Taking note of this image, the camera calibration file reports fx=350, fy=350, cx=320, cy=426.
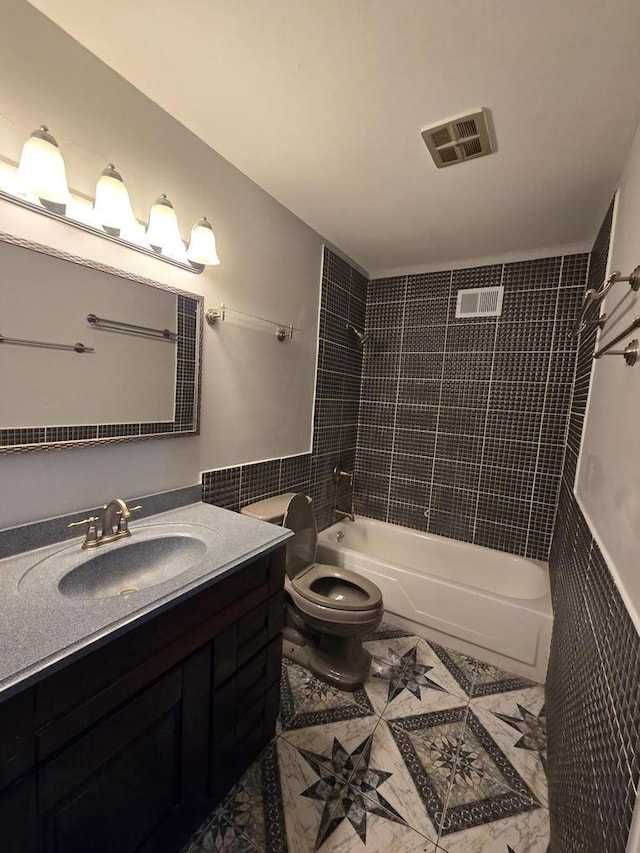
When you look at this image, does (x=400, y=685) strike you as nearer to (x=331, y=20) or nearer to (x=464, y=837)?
(x=464, y=837)

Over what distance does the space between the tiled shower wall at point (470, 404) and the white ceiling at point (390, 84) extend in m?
0.70

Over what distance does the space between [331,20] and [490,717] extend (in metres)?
2.70

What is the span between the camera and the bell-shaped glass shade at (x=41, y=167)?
3.11 ft

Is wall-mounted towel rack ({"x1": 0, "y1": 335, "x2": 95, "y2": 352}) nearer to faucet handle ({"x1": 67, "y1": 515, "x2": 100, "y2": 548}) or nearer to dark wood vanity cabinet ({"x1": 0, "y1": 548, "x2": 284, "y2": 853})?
faucet handle ({"x1": 67, "y1": 515, "x2": 100, "y2": 548})

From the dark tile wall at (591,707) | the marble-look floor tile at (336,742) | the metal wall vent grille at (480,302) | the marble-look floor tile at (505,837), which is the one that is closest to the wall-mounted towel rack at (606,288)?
the dark tile wall at (591,707)

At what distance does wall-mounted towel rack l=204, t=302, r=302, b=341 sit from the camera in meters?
1.60

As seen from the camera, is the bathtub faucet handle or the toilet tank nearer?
the toilet tank

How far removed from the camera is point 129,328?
1.30 m

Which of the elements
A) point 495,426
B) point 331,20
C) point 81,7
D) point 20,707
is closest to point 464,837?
point 20,707

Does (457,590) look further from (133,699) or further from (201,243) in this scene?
(201,243)

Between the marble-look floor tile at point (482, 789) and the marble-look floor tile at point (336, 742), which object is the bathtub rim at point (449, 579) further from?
the marble-look floor tile at point (336, 742)

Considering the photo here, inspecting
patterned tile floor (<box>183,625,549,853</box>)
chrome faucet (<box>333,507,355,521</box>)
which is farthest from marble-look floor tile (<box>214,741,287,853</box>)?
chrome faucet (<box>333,507,355,521</box>)

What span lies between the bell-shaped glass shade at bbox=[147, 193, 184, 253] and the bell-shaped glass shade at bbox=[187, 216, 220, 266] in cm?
8

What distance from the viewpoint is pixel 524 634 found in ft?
6.23
